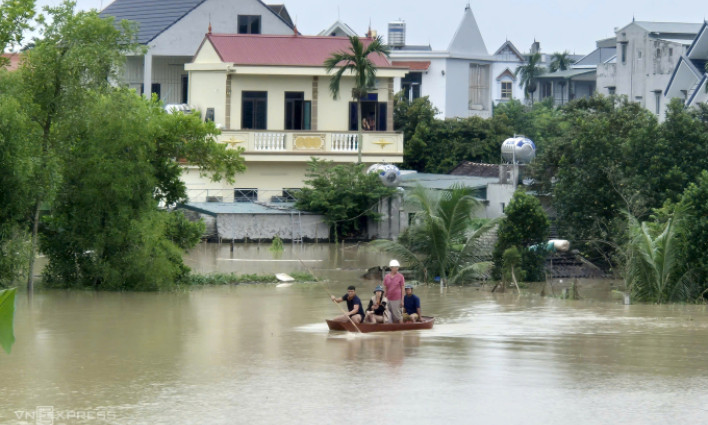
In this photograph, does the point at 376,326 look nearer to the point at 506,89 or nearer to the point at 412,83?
the point at 412,83

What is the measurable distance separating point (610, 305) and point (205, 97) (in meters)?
23.0

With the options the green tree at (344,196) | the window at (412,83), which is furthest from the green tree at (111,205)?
the window at (412,83)

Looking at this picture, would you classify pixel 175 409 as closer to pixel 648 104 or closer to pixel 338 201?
pixel 338 201

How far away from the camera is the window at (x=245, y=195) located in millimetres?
45719

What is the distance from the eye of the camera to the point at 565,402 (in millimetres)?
15016

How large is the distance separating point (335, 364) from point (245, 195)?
1116 inches

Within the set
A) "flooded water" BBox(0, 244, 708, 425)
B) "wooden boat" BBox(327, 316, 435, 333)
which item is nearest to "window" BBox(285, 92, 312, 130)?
"flooded water" BBox(0, 244, 708, 425)

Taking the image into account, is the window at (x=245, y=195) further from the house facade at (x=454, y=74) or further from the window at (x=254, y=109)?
the house facade at (x=454, y=74)

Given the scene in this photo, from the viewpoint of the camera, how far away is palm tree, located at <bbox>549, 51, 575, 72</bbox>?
101438mm

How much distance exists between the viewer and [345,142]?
45594 mm

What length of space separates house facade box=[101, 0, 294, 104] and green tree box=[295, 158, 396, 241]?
11391 millimetres

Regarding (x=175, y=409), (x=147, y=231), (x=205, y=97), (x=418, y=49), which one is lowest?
(x=175, y=409)

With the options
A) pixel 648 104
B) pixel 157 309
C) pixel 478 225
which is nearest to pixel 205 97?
pixel 478 225

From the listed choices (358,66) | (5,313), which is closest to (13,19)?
(358,66)
